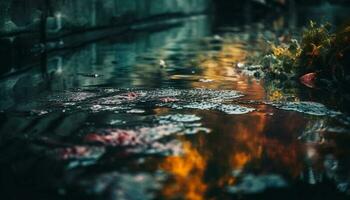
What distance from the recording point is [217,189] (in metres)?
3.26

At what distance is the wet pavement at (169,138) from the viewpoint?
3.32m

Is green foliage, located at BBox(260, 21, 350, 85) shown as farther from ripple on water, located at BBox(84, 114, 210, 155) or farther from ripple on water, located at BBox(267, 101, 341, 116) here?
ripple on water, located at BBox(84, 114, 210, 155)

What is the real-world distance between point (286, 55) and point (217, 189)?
5.16m

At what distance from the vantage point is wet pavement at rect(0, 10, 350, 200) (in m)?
3.32

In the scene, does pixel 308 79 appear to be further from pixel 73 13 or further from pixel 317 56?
pixel 73 13

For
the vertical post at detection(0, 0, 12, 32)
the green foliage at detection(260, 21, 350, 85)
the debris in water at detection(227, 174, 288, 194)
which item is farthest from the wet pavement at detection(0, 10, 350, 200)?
the vertical post at detection(0, 0, 12, 32)

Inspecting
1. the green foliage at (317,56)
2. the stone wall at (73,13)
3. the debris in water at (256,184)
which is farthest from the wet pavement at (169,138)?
the stone wall at (73,13)

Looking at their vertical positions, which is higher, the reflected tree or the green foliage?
the reflected tree

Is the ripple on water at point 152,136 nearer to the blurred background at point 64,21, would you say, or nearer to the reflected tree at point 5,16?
the blurred background at point 64,21

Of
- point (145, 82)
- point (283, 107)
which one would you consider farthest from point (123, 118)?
point (145, 82)

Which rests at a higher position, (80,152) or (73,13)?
(73,13)

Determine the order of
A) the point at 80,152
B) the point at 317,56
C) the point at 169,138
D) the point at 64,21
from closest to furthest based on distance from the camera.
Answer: the point at 80,152, the point at 169,138, the point at 317,56, the point at 64,21

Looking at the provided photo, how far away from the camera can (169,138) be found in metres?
4.36

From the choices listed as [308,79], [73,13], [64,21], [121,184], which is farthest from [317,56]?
[73,13]
